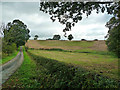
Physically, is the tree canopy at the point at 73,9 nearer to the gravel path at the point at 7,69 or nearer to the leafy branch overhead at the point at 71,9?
the leafy branch overhead at the point at 71,9

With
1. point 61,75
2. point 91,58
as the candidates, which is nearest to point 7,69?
point 61,75

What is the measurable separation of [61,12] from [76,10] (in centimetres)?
97

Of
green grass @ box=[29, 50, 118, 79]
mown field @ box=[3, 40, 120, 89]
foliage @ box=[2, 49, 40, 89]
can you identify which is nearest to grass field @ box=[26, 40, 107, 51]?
green grass @ box=[29, 50, 118, 79]

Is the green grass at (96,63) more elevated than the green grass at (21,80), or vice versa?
the green grass at (21,80)

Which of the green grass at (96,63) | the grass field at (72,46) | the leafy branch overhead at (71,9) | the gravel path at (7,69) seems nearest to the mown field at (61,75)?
the green grass at (96,63)

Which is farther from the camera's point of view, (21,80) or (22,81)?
(21,80)

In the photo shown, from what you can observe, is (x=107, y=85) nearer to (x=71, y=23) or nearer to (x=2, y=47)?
(x=71, y=23)

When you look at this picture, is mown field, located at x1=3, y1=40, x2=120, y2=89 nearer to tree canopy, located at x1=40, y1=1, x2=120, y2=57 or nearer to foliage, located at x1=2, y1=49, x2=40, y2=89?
foliage, located at x1=2, y1=49, x2=40, y2=89

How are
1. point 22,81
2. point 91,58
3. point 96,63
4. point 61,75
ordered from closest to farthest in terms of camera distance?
point 61,75 < point 22,81 < point 96,63 < point 91,58

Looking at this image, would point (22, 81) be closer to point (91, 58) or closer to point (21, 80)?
point (21, 80)

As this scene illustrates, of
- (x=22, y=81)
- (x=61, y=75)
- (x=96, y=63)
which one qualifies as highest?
(x=61, y=75)

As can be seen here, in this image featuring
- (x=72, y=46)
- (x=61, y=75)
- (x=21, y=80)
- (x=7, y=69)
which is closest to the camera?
(x=61, y=75)

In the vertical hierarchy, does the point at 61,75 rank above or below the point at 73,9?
below

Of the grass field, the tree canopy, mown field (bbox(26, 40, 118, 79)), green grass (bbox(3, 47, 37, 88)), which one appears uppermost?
the tree canopy
